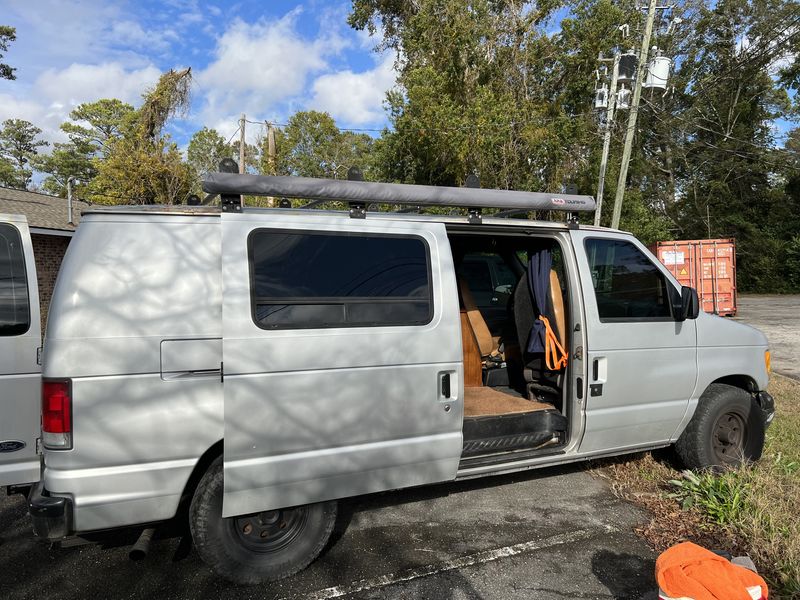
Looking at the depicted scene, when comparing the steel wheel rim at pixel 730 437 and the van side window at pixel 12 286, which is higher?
the van side window at pixel 12 286

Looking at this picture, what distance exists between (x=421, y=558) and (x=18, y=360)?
2904 mm

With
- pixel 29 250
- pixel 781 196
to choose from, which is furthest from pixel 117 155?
pixel 781 196

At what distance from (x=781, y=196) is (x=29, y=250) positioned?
37.9m

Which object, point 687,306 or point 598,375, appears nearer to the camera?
point 598,375

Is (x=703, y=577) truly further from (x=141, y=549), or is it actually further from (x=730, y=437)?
(x=730, y=437)

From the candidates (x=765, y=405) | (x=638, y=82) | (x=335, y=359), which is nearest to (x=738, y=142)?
(x=638, y=82)

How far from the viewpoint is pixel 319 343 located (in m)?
3.09

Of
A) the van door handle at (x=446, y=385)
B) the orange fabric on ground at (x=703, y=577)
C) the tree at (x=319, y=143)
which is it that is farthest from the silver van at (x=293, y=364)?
the tree at (x=319, y=143)

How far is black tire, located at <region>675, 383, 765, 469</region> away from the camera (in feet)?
14.8

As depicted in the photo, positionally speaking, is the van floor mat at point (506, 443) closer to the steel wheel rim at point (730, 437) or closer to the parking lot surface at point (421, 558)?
the parking lot surface at point (421, 558)

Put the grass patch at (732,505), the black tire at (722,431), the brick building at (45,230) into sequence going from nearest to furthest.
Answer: the grass patch at (732,505) → the black tire at (722,431) → the brick building at (45,230)

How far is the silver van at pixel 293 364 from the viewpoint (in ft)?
8.95

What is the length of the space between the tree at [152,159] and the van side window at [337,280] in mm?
19227

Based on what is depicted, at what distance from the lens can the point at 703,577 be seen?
2.30 m
